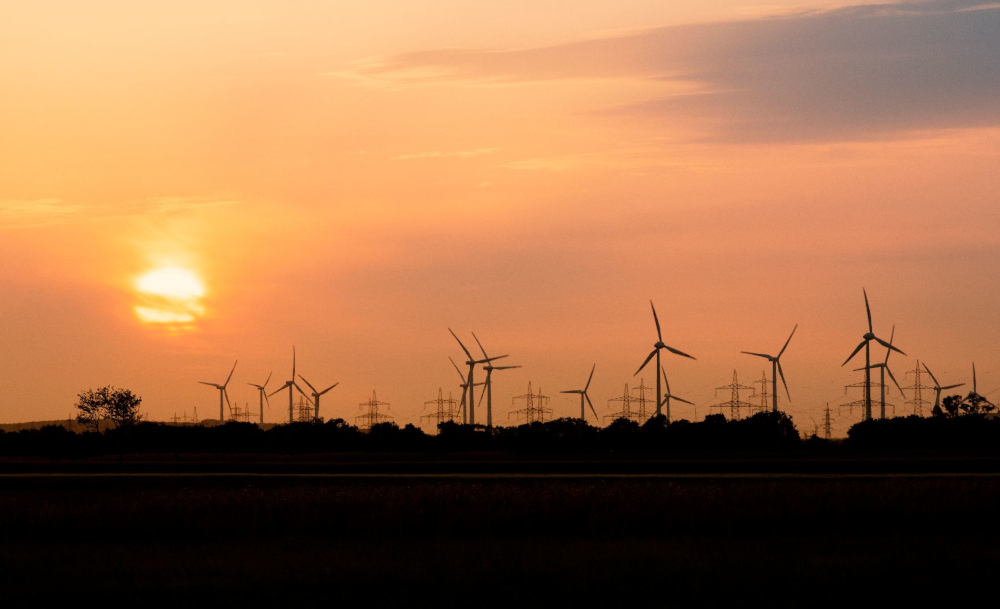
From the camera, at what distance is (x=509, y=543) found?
58.4 m

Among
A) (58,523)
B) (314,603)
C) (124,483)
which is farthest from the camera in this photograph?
(124,483)

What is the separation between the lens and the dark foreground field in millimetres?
44500

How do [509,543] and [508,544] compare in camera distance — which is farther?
[509,543]

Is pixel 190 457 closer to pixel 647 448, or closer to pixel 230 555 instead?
pixel 647 448

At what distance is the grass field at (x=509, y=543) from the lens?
147 feet

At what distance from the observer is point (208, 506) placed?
224 ft

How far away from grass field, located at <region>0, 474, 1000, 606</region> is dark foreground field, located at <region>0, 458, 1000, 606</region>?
0.43 ft

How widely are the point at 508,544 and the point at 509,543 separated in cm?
54

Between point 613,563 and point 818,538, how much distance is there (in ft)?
49.1

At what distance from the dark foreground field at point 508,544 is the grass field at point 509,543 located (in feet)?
0.43

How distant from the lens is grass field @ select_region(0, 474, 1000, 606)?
147 feet

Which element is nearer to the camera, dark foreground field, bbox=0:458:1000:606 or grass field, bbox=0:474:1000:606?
dark foreground field, bbox=0:458:1000:606

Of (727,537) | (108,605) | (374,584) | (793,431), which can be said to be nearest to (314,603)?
(374,584)

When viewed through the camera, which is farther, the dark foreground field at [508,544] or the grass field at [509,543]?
the grass field at [509,543]
